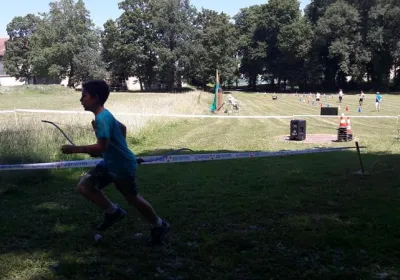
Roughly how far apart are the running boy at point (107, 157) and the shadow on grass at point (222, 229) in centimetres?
39

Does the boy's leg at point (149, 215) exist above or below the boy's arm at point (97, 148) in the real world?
below

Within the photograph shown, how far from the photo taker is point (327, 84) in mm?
81000

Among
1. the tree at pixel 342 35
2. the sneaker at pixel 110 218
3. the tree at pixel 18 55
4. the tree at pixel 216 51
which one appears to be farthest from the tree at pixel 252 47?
the sneaker at pixel 110 218

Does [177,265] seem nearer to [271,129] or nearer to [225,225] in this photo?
[225,225]

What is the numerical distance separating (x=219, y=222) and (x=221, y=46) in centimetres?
7284

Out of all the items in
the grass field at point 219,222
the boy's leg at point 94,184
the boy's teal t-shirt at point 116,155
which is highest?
the boy's teal t-shirt at point 116,155

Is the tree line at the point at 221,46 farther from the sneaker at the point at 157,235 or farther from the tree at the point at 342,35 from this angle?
the sneaker at the point at 157,235

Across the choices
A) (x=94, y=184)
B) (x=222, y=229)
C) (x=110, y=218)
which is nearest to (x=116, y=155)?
Answer: (x=94, y=184)

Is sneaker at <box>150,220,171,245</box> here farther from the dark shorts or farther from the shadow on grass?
the dark shorts

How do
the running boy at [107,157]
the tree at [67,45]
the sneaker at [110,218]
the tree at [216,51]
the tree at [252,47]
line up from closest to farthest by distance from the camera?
the running boy at [107,157]
the sneaker at [110,218]
the tree at [216,51]
the tree at [67,45]
the tree at [252,47]

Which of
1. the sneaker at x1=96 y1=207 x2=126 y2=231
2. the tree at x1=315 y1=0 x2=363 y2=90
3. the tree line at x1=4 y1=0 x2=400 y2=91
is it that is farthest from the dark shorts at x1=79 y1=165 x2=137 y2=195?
the tree at x1=315 y1=0 x2=363 y2=90

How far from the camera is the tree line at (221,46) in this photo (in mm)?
71875

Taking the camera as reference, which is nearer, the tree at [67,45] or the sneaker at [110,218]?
the sneaker at [110,218]

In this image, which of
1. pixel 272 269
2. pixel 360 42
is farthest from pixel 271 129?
pixel 360 42
